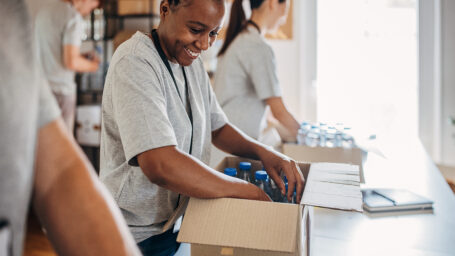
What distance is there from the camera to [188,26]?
1042 millimetres

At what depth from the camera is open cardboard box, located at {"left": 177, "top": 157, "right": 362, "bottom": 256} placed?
2.48ft

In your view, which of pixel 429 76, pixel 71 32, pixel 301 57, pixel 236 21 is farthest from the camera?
pixel 301 57

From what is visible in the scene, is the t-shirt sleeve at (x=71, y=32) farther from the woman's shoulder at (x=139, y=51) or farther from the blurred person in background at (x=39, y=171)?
the blurred person in background at (x=39, y=171)

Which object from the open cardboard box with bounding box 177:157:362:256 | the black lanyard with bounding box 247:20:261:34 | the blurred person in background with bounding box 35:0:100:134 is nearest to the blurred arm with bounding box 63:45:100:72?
the blurred person in background with bounding box 35:0:100:134

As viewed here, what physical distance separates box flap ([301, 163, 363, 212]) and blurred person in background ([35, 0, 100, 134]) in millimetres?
2466

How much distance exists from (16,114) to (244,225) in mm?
499

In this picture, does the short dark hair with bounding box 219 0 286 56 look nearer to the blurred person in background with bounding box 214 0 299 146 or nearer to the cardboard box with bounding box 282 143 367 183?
the blurred person in background with bounding box 214 0 299 146

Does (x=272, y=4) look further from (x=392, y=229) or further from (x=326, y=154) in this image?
(x=392, y=229)

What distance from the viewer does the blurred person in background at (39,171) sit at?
0.39 m

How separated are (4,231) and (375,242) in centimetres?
103

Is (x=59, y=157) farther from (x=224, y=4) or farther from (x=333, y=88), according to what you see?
(x=333, y=88)

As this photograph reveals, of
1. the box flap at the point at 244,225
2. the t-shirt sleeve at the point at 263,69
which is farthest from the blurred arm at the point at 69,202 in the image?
the t-shirt sleeve at the point at 263,69

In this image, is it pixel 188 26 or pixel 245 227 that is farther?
pixel 188 26

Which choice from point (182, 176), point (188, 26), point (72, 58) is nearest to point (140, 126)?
point (182, 176)
